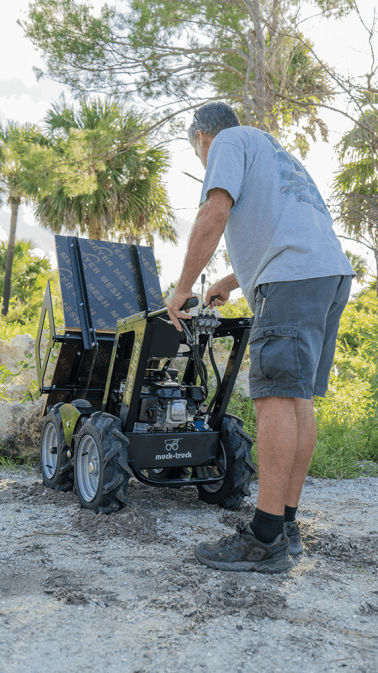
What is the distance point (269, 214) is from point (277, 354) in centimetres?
63

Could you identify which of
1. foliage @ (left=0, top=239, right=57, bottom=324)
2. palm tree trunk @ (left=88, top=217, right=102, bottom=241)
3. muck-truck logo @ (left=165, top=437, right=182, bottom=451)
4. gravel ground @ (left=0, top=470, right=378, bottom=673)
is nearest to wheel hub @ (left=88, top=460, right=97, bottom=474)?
gravel ground @ (left=0, top=470, right=378, bottom=673)

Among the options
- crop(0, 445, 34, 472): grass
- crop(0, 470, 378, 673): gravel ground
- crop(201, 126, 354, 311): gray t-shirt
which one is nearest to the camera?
crop(0, 470, 378, 673): gravel ground

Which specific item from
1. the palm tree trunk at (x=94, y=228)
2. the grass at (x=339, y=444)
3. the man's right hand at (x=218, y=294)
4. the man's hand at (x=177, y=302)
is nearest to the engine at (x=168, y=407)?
the man's right hand at (x=218, y=294)

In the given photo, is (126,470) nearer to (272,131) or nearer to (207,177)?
(207,177)

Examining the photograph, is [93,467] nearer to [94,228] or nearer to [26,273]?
[94,228]

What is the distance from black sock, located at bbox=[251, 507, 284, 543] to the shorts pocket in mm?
586

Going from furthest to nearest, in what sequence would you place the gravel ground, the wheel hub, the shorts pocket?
the wheel hub < the shorts pocket < the gravel ground

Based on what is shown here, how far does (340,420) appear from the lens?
239 inches

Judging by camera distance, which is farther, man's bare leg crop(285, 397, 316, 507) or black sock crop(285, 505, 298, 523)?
black sock crop(285, 505, 298, 523)

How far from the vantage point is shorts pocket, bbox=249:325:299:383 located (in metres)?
2.30

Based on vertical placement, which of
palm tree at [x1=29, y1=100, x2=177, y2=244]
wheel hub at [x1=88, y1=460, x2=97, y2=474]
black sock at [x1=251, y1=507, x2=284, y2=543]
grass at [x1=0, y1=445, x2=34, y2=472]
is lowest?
grass at [x1=0, y1=445, x2=34, y2=472]

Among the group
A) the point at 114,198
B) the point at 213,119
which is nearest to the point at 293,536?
the point at 213,119

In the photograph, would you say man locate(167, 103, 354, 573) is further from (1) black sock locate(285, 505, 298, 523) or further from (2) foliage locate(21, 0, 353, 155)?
(2) foliage locate(21, 0, 353, 155)

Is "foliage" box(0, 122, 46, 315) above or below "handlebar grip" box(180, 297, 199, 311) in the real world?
above
